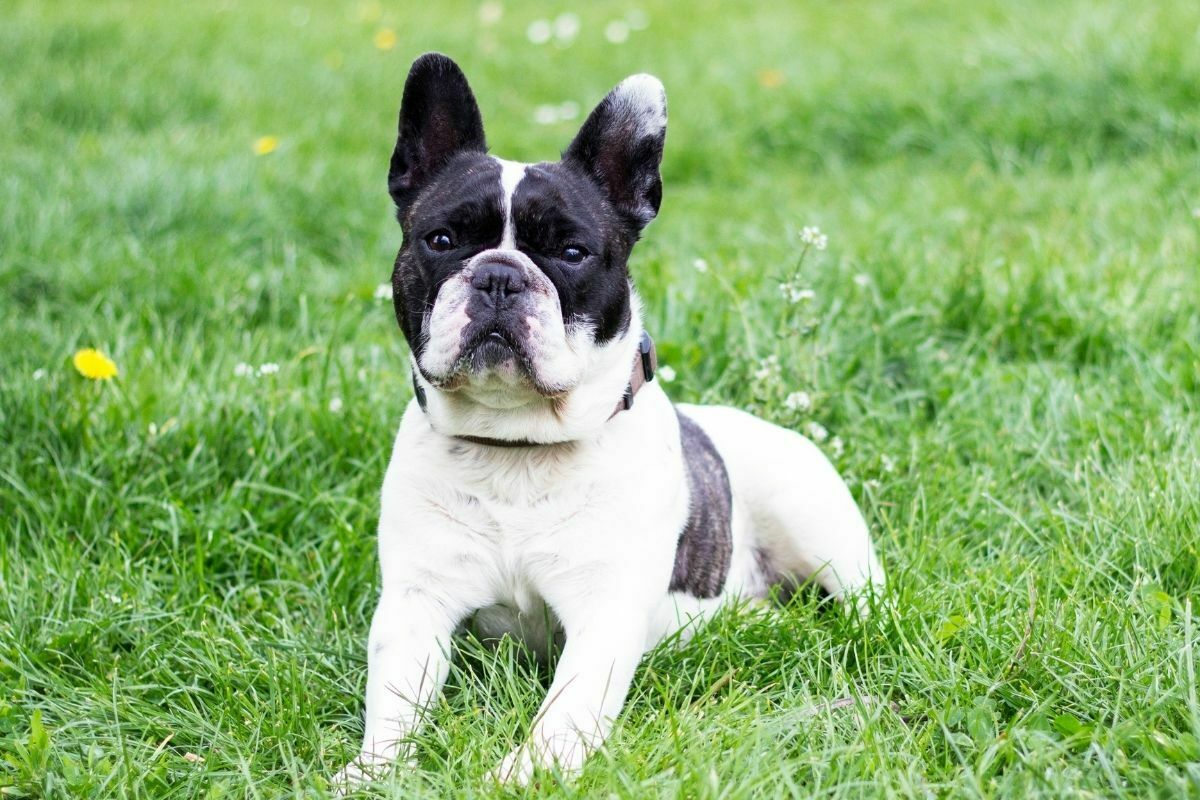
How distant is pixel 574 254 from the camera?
2.85m

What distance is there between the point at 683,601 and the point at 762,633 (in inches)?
8.4

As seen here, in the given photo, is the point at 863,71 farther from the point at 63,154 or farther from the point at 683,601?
the point at 683,601

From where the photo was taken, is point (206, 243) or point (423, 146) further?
point (206, 243)

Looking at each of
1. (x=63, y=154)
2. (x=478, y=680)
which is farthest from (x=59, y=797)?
(x=63, y=154)

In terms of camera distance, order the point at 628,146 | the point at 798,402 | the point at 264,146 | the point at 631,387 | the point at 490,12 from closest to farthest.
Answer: the point at 631,387, the point at 628,146, the point at 798,402, the point at 264,146, the point at 490,12

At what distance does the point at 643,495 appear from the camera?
2.84 metres

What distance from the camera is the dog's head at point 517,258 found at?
106 inches

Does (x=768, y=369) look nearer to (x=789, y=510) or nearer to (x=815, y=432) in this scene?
(x=815, y=432)

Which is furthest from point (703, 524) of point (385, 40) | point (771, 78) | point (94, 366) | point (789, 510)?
point (385, 40)

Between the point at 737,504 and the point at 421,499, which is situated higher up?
the point at 421,499

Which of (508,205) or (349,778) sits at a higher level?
(508,205)

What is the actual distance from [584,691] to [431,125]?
1425 millimetres

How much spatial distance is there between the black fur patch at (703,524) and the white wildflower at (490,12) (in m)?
7.20

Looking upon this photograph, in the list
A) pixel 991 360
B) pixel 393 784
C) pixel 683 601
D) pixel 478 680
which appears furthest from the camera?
pixel 991 360
